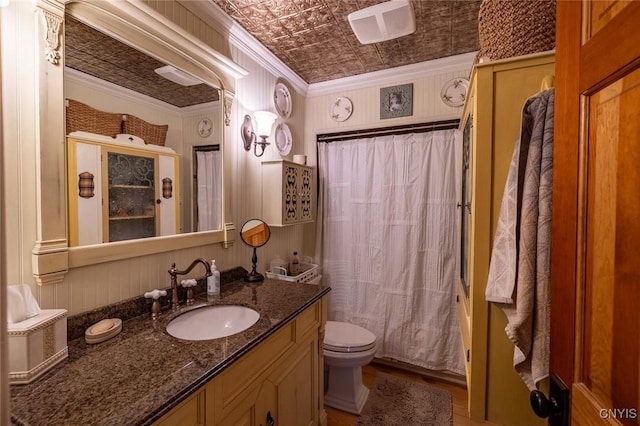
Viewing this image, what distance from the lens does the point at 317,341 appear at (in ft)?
5.22

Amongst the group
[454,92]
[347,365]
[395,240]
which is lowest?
[347,365]

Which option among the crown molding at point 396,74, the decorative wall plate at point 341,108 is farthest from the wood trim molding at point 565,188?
the decorative wall plate at point 341,108

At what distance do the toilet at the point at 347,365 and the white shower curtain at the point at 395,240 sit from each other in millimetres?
429

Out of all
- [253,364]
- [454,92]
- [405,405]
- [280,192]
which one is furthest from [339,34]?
[405,405]

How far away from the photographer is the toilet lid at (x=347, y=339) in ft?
6.21

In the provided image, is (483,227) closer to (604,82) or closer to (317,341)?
(604,82)

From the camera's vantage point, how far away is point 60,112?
1010 millimetres

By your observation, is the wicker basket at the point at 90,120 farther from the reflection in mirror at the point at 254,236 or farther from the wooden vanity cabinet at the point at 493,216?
the wooden vanity cabinet at the point at 493,216

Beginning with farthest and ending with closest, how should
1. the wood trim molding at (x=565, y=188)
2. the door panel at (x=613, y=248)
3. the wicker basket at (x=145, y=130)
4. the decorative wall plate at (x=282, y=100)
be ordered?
the decorative wall plate at (x=282, y=100) < the wicker basket at (x=145, y=130) < the wood trim molding at (x=565, y=188) < the door panel at (x=613, y=248)

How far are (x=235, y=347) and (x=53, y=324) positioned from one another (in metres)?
0.54

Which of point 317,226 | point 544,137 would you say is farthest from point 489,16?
point 317,226

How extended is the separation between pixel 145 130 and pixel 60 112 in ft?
1.04

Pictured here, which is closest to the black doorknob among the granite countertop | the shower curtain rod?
the granite countertop

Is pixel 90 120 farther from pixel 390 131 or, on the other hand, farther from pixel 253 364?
pixel 390 131
